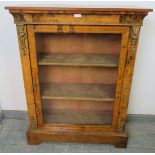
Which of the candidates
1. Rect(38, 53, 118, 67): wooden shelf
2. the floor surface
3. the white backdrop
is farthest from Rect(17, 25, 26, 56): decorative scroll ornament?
the floor surface

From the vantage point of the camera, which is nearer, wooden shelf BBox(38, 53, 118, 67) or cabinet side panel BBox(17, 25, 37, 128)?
cabinet side panel BBox(17, 25, 37, 128)

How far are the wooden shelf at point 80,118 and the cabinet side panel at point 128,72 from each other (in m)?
0.11

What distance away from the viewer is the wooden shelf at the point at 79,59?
132cm

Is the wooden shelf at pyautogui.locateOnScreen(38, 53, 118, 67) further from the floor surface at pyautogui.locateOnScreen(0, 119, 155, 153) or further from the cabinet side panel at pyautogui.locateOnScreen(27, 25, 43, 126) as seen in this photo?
the floor surface at pyautogui.locateOnScreen(0, 119, 155, 153)

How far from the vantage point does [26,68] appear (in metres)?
1.29

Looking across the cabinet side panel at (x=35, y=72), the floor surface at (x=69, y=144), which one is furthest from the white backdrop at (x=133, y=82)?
the cabinet side panel at (x=35, y=72)

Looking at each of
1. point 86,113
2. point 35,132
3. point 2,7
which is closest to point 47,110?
point 35,132

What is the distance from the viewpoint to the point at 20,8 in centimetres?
108

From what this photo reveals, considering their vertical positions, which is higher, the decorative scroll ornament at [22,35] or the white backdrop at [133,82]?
the decorative scroll ornament at [22,35]

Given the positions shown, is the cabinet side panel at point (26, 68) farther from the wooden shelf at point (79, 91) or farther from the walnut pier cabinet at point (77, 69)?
the wooden shelf at point (79, 91)

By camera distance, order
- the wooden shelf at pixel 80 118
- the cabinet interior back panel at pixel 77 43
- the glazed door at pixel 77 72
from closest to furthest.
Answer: the glazed door at pixel 77 72 → the cabinet interior back panel at pixel 77 43 → the wooden shelf at pixel 80 118

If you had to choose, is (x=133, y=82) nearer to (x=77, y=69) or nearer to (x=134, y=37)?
(x=77, y=69)

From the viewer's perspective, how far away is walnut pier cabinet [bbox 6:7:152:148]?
113cm

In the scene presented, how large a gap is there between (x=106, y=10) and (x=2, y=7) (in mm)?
843
